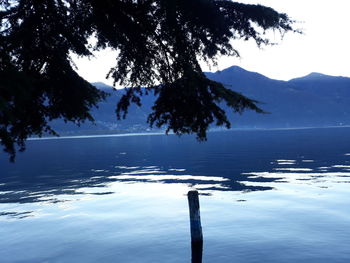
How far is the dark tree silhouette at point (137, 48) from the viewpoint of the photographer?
895 centimetres

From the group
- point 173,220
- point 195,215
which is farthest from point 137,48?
point 173,220

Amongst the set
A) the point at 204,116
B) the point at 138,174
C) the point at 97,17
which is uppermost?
the point at 97,17

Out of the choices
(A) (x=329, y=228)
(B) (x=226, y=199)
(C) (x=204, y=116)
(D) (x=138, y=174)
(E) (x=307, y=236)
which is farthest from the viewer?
(D) (x=138, y=174)

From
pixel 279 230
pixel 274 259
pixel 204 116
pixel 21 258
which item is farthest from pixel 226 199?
pixel 204 116

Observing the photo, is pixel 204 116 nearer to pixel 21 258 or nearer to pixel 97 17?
pixel 97 17

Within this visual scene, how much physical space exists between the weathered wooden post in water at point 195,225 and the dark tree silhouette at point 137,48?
2.78m

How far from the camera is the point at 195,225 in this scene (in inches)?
482

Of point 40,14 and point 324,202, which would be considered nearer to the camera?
point 40,14

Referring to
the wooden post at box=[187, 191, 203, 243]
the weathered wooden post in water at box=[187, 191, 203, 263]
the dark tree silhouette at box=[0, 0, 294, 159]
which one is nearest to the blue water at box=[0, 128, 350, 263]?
the weathered wooden post in water at box=[187, 191, 203, 263]

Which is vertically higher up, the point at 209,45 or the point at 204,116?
the point at 209,45

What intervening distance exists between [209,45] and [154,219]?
13.0 meters

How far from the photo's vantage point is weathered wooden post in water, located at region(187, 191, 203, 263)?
39.3ft

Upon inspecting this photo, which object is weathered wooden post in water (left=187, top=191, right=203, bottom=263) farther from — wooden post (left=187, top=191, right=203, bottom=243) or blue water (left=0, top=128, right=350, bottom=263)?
blue water (left=0, top=128, right=350, bottom=263)

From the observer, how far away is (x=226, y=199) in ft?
82.2
